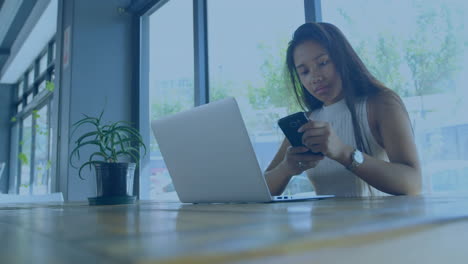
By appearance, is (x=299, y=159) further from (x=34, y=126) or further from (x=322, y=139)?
(x=34, y=126)

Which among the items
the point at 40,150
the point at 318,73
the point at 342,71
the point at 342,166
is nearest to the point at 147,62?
the point at 318,73

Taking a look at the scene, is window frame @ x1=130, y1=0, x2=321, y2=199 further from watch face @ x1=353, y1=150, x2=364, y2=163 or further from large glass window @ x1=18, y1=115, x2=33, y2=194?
large glass window @ x1=18, y1=115, x2=33, y2=194

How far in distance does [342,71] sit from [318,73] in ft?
0.38

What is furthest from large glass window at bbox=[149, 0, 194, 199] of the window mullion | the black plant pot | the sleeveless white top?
the black plant pot

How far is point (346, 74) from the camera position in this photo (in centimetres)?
151

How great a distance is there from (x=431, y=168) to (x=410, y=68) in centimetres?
47

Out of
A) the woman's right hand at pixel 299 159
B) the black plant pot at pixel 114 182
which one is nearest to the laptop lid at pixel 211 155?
the black plant pot at pixel 114 182

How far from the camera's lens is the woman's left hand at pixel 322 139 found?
115cm

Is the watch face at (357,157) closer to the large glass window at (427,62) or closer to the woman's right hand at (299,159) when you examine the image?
the woman's right hand at (299,159)

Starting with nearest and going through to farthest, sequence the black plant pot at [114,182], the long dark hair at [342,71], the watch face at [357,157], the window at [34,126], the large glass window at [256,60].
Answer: the black plant pot at [114,182], the watch face at [357,157], the long dark hair at [342,71], the large glass window at [256,60], the window at [34,126]

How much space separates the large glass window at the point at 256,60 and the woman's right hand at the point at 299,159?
0.69 meters

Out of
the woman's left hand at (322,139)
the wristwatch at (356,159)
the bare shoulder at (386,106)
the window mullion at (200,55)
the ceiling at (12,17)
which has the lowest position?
the wristwatch at (356,159)

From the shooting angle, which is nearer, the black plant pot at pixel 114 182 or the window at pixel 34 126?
the black plant pot at pixel 114 182

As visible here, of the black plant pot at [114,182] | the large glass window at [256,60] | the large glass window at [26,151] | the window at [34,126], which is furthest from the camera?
the large glass window at [26,151]
